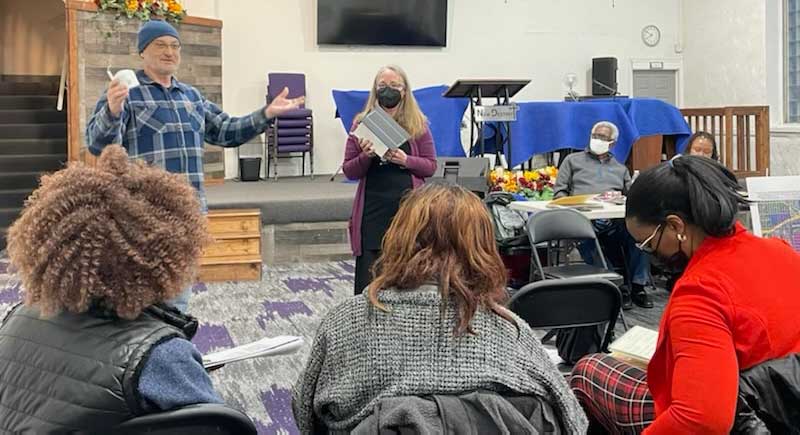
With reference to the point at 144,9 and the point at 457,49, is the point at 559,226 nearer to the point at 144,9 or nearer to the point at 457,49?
the point at 144,9

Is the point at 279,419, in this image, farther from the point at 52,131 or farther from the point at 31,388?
the point at 52,131

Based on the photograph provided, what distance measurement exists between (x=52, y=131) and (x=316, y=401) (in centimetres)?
774

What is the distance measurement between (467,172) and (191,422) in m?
3.85

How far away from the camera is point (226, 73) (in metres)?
8.97

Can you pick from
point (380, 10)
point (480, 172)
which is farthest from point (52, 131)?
point (480, 172)

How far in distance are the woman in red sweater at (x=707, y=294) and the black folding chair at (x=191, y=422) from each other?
0.80 meters

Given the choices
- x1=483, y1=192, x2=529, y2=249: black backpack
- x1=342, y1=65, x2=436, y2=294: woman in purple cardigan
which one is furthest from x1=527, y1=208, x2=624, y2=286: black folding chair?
x1=342, y1=65, x2=436, y2=294: woman in purple cardigan

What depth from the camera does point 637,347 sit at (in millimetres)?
2129

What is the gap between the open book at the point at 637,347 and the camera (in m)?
2.06

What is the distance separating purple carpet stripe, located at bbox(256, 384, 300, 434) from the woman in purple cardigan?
0.55 metres

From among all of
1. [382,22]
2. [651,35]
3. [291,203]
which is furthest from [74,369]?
[651,35]

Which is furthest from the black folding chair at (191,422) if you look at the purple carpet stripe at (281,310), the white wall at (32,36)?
the white wall at (32,36)

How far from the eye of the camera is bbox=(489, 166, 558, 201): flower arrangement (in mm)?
5527

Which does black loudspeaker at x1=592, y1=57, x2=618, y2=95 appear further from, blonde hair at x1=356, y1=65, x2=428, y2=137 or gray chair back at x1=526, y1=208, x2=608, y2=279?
blonde hair at x1=356, y1=65, x2=428, y2=137
